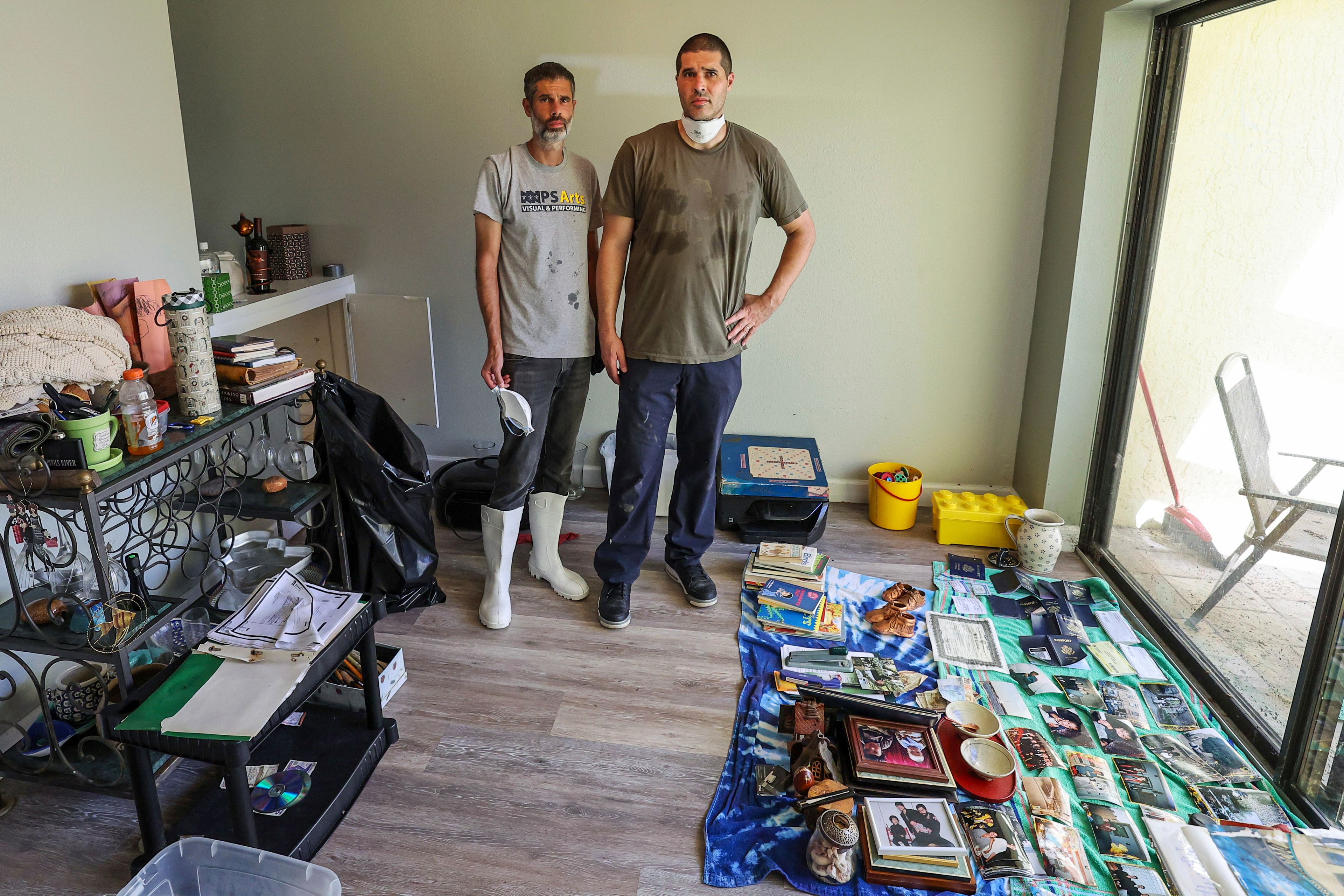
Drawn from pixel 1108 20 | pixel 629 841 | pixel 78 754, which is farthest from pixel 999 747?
pixel 1108 20

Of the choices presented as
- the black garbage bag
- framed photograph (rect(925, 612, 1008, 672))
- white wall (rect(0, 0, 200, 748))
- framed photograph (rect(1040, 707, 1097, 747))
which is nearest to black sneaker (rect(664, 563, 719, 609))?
framed photograph (rect(925, 612, 1008, 672))

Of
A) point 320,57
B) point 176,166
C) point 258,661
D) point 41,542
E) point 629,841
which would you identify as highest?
point 320,57

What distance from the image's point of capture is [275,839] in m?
1.79

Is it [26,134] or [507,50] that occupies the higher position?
[507,50]

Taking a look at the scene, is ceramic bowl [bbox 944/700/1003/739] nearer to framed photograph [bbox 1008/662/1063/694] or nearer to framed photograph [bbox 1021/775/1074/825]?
framed photograph [bbox 1021/775/1074/825]

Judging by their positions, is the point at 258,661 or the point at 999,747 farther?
the point at 999,747

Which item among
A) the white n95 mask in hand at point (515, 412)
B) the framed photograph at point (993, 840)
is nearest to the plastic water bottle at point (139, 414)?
the white n95 mask in hand at point (515, 412)

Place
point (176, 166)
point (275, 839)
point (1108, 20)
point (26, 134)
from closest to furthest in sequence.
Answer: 1. point (275, 839)
2. point (26, 134)
3. point (176, 166)
4. point (1108, 20)

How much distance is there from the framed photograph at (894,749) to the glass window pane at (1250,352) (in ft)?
2.91

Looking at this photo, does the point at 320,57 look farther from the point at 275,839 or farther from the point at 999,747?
the point at 999,747

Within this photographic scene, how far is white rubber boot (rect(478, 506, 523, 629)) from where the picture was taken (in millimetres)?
2689

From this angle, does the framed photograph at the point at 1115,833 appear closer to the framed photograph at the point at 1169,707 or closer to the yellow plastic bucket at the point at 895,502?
the framed photograph at the point at 1169,707

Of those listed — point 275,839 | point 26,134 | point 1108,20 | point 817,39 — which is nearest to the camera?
point 275,839

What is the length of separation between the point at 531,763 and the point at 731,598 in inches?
38.7
